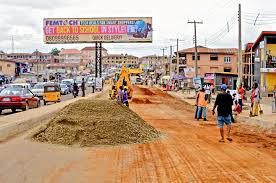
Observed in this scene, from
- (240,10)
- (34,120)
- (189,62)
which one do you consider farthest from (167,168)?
(189,62)

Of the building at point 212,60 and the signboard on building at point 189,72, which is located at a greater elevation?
the building at point 212,60

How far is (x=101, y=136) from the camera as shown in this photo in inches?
532

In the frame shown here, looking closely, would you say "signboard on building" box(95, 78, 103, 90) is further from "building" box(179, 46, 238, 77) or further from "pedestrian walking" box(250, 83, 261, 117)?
"building" box(179, 46, 238, 77)

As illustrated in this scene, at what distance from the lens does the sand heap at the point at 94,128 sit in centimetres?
1336

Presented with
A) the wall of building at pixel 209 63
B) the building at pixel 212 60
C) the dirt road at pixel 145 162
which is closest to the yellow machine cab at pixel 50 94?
the dirt road at pixel 145 162

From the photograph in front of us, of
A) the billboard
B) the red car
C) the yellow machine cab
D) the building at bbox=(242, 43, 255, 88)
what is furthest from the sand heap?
the building at bbox=(242, 43, 255, 88)

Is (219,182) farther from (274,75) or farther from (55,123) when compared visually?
(274,75)

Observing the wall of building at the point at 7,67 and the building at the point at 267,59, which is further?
the wall of building at the point at 7,67

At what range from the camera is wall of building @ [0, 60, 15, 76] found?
299 feet

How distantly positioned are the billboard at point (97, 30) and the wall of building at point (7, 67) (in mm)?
38016

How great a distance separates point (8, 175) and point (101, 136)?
4758 mm

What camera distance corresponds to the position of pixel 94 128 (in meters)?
13.9

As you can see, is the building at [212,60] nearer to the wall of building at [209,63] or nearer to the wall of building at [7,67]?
the wall of building at [209,63]

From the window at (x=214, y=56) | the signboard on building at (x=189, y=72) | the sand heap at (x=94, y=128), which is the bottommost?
the sand heap at (x=94, y=128)
